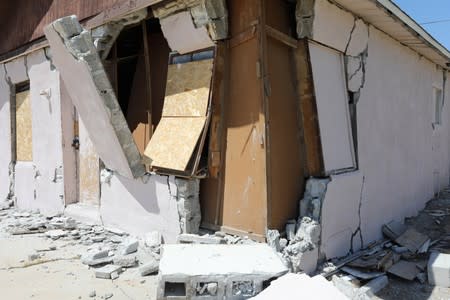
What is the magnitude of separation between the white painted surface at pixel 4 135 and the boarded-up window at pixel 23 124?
218mm

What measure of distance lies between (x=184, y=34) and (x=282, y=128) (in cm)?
154

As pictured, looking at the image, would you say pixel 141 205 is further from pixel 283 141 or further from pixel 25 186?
pixel 25 186

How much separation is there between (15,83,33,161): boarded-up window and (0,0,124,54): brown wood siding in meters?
0.93

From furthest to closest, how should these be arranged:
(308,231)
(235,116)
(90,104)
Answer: (90,104) < (235,116) < (308,231)

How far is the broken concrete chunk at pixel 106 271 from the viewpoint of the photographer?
4223 mm

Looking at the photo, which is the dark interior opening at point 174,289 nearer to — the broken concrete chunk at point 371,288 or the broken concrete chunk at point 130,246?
the broken concrete chunk at point 130,246

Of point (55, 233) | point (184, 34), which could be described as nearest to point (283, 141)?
point (184, 34)

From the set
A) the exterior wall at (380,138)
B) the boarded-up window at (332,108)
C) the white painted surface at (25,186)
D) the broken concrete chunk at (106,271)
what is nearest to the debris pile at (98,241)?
the broken concrete chunk at (106,271)

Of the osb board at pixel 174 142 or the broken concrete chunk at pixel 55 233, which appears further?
the broken concrete chunk at pixel 55 233

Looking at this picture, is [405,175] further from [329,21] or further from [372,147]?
[329,21]

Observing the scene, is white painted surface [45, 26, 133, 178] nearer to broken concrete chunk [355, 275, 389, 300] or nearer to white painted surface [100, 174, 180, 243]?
white painted surface [100, 174, 180, 243]

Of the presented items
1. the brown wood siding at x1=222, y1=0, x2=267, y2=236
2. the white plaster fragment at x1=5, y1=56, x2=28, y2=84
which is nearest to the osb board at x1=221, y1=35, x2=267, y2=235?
the brown wood siding at x1=222, y1=0, x2=267, y2=236

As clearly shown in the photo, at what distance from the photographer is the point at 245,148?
427 centimetres

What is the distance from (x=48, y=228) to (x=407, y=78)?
6342mm
